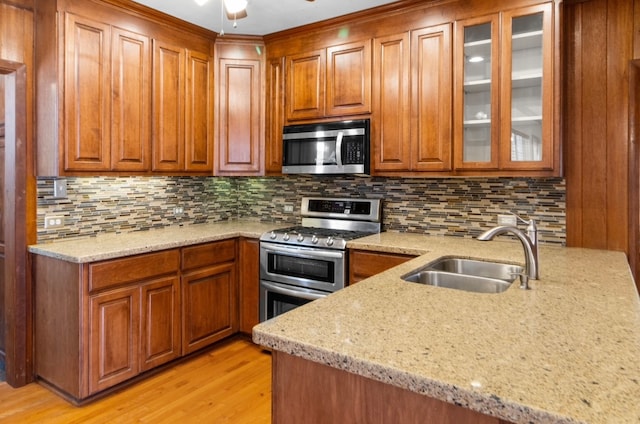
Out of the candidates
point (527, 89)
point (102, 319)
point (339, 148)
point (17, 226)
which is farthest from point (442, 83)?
point (17, 226)

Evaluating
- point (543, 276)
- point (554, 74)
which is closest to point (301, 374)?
point (543, 276)

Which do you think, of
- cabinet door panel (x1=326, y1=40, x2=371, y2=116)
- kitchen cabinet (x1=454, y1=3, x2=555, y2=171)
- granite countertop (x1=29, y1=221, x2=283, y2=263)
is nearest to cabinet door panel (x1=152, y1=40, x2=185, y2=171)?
granite countertop (x1=29, y1=221, x2=283, y2=263)

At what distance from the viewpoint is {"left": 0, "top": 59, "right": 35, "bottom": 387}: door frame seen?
8.94ft

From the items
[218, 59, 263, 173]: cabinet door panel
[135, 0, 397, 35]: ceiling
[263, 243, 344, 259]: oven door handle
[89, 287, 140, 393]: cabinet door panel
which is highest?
[135, 0, 397, 35]: ceiling

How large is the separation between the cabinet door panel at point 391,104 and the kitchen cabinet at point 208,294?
137cm

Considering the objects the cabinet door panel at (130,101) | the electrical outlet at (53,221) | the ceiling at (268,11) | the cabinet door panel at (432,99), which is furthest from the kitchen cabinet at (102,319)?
the cabinet door panel at (432,99)

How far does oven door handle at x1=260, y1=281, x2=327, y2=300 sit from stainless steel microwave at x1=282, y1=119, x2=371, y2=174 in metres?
0.90

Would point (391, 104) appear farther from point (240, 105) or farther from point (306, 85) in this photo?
point (240, 105)

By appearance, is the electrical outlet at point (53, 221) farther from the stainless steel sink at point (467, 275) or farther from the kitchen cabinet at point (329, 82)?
the stainless steel sink at point (467, 275)

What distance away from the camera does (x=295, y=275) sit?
3.21 m

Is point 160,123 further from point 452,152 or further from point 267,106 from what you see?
point 452,152

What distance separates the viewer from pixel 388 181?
11.3 feet

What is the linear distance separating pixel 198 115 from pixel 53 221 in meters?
1.32

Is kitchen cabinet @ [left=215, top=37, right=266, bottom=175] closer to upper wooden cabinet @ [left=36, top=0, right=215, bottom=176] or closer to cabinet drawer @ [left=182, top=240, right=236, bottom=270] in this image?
upper wooden cabinet @ [left=36, top=0, right=215, bottom=176]
